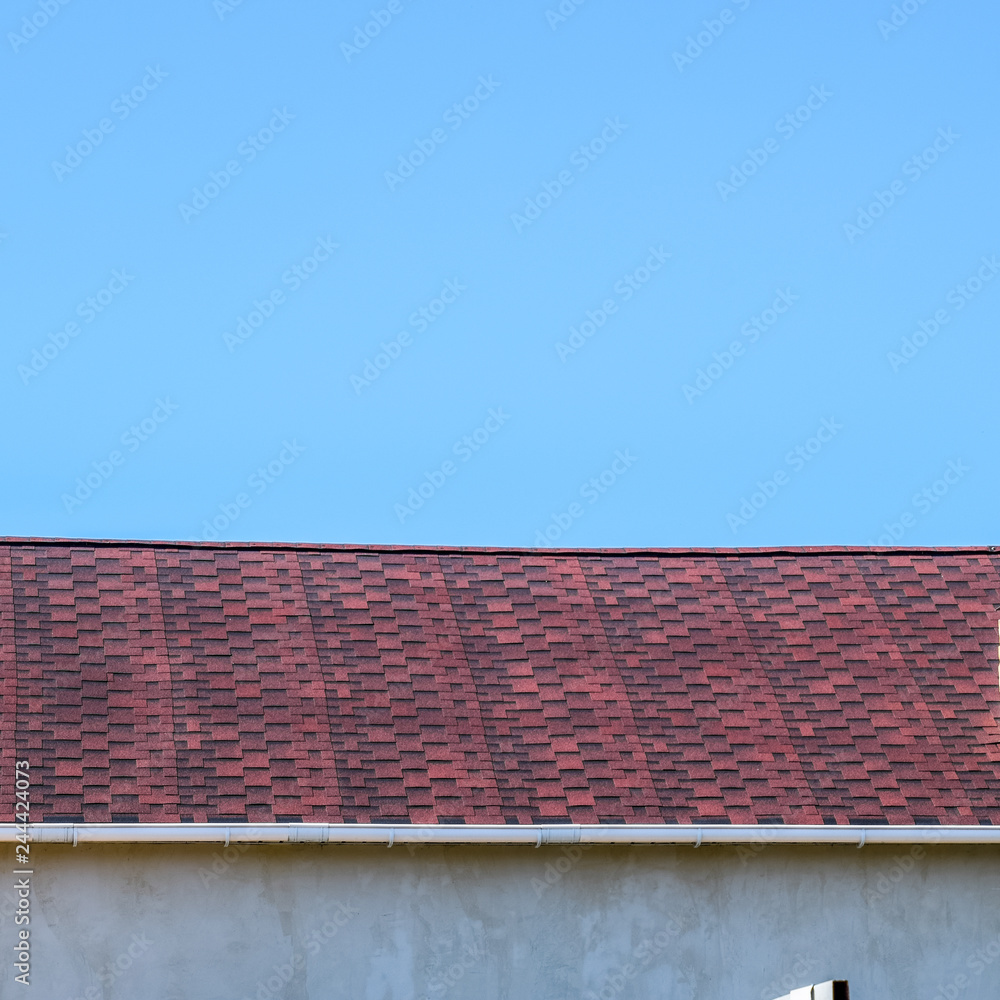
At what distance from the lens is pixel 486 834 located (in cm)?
1041

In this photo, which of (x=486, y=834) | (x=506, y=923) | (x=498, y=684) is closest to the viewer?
(x=486, y=834)

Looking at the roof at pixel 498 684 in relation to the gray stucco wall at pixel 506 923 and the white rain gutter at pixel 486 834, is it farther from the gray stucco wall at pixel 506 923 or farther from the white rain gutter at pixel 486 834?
the gray stucco wall at pixel 506 923

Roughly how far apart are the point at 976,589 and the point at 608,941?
4.75m

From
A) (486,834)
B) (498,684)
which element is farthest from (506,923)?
(498,684)

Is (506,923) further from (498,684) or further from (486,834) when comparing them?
(498,684)

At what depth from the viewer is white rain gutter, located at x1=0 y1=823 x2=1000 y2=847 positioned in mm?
10008

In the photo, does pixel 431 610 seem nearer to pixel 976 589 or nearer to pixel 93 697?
pixel 93 697

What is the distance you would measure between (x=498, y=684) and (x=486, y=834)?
5.58 ft

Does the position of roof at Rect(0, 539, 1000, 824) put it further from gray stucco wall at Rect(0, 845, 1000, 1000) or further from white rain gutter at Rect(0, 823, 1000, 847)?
gray stucco wall at Rect(0, 845, 1000, 1000)

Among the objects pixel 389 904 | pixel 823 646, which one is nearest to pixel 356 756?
pixel 389 904

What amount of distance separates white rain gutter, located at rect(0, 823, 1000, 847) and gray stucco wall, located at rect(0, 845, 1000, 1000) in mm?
201

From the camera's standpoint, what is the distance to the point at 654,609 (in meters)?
12.9

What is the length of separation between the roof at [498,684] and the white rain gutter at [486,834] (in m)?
0.18

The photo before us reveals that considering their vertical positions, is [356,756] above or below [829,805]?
above
